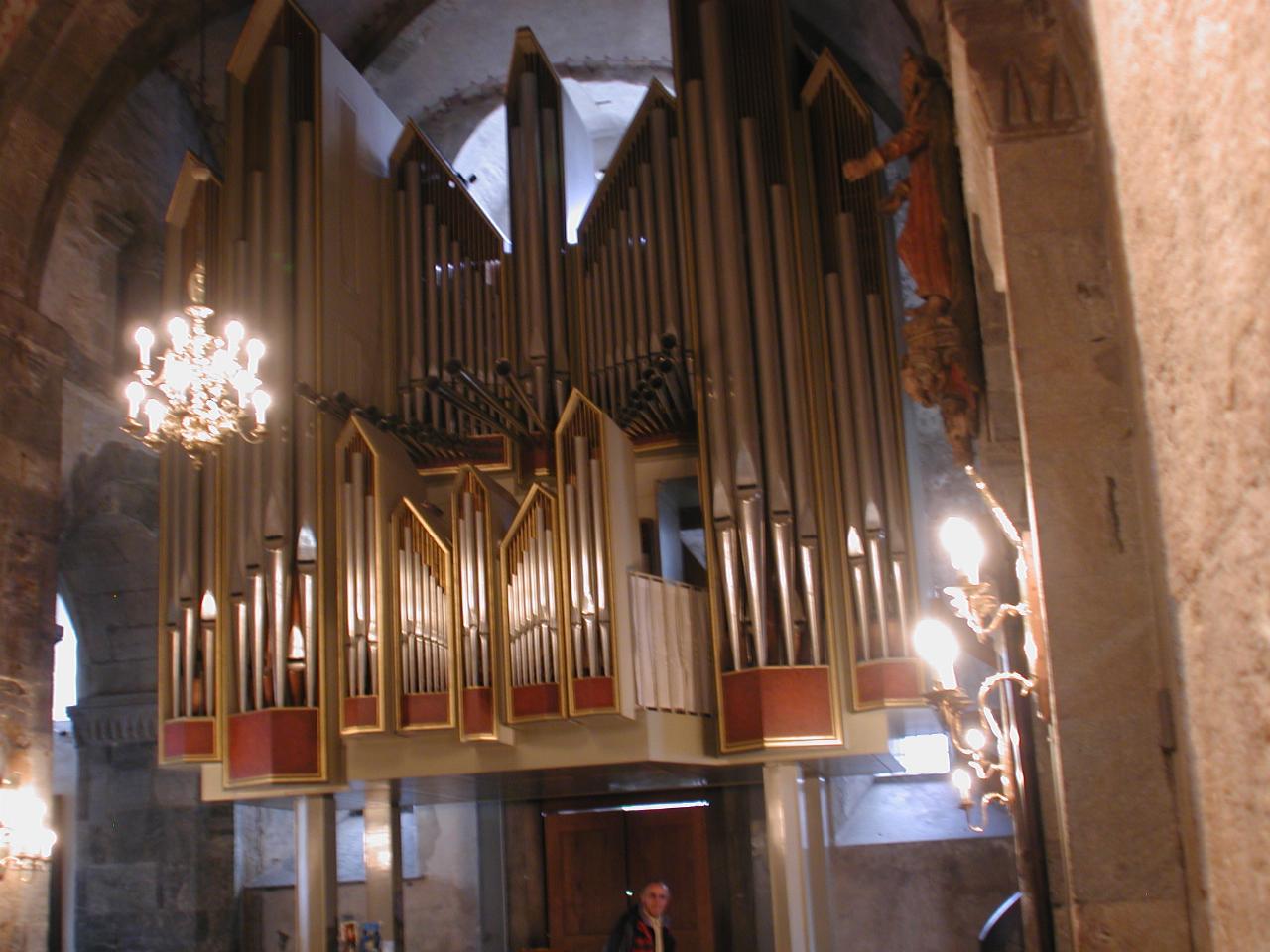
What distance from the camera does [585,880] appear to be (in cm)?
1120

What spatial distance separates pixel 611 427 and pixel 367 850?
3333 mm

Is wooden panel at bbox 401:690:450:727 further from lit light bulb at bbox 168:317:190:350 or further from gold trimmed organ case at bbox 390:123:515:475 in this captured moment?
lit light bulb at bbox 168:317:190:350

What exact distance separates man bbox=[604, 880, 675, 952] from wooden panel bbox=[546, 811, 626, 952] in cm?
158

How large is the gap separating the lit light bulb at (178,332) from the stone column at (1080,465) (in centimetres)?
368

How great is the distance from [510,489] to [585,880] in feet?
10.2

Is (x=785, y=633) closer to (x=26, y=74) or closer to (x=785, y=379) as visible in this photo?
(x=785, y=379)

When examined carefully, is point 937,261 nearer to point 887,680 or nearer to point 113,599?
point 887,680

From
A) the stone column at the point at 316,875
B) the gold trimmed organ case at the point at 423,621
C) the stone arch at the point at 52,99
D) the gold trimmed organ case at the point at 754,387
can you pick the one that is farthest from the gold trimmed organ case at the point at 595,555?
the stone arch at the point at 52,99

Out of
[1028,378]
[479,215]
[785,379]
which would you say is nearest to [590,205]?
[479,215]

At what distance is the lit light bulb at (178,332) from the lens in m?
6.84

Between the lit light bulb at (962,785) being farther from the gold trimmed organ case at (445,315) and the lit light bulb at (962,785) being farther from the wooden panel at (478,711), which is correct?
the gold trimmed organ case at (445,315)

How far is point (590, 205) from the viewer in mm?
10562

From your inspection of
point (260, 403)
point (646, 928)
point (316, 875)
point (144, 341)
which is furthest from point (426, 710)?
point (144, 341)

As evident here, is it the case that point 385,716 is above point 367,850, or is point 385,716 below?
above
